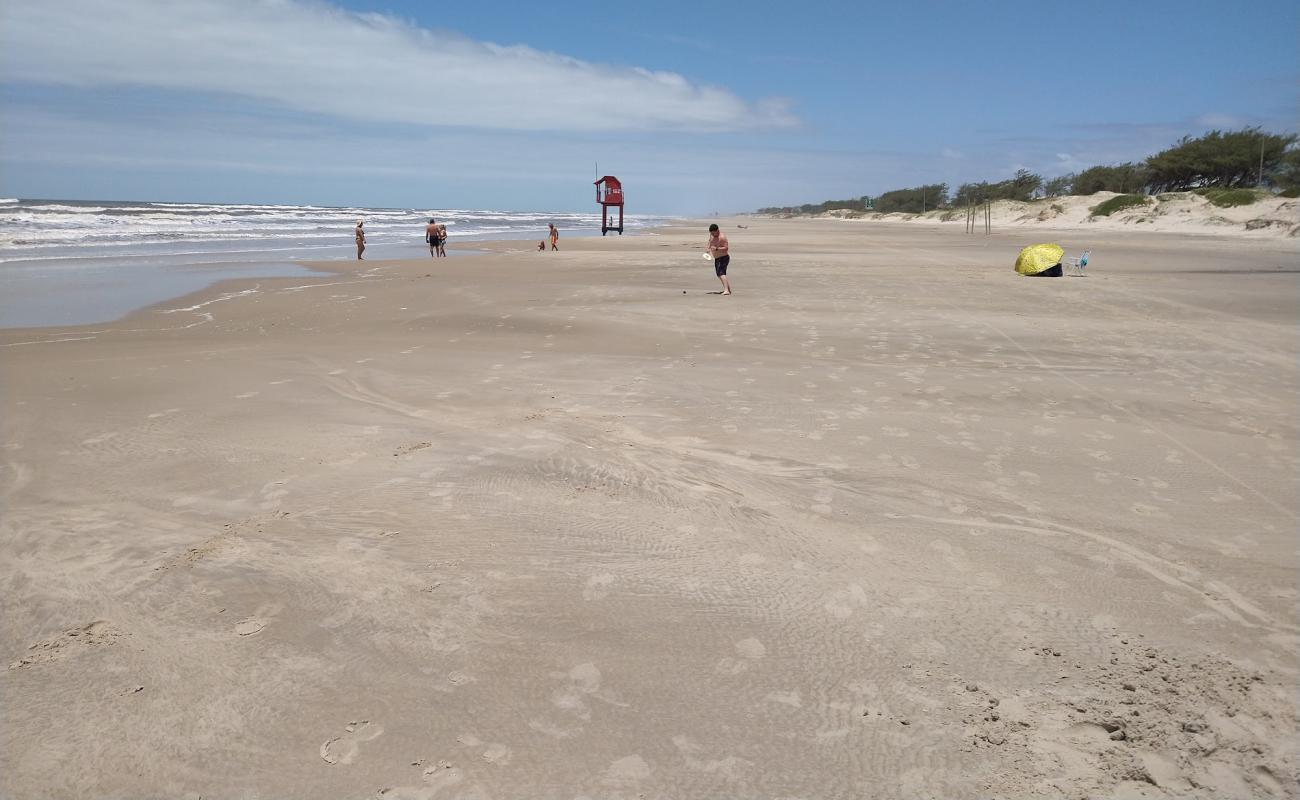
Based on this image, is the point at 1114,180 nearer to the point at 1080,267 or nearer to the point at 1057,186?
the point at 1057,186

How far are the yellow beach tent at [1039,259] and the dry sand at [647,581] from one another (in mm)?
9781

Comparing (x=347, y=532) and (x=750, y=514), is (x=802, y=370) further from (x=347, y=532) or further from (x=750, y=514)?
(x=347, y=532)

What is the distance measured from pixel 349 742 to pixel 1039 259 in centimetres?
1786

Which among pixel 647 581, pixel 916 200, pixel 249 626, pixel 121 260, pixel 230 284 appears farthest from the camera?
pixel 916 200

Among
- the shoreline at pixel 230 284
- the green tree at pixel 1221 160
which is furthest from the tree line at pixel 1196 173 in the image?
the shoreline at pixel 230 284

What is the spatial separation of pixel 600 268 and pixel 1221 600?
17750 mm

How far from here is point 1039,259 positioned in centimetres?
1662

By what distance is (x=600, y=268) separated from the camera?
782 inches

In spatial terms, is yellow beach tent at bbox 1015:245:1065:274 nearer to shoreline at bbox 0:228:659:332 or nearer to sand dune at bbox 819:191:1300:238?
shoreline at bbox 0:228:659:332

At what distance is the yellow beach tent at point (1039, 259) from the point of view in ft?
54.2

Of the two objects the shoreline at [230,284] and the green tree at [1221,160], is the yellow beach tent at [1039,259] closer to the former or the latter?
the shoreline at [230,284]

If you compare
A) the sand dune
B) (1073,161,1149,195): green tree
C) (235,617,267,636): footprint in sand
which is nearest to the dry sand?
(235,617,267,636): footprint in sand

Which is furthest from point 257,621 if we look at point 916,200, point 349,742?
point 916,200

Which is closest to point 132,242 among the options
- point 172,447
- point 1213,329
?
point 172,447
